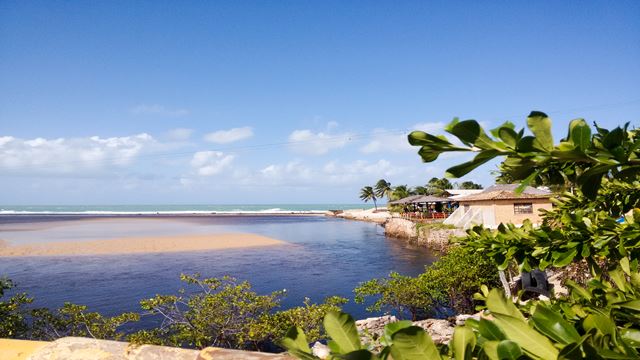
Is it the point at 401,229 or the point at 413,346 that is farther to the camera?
the point at 401,229

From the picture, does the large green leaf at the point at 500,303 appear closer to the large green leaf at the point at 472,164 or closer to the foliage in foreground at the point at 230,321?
the large green leaf at the point at 472,164

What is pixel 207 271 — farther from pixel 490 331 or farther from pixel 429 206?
pixel 429 206

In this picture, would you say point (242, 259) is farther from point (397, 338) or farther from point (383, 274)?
point (397, 338)

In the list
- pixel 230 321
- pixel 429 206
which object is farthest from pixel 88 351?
pixel 429 206

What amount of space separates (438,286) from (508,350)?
456 inches

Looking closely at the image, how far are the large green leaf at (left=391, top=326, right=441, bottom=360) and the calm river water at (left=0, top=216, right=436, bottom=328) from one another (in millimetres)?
14183

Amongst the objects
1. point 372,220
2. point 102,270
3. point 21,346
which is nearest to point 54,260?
point 102,270

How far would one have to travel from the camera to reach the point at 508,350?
0.68 meters

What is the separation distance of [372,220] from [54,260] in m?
57.2

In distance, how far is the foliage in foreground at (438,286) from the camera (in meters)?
11.3

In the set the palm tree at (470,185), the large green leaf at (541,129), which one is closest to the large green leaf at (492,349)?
the large green leaf at (541,129)

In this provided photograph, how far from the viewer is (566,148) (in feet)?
3.29

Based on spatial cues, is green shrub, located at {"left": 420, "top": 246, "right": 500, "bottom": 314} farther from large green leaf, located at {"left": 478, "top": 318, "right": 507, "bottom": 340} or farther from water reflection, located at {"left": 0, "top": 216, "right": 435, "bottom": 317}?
large green leaf, located at {"left": 478, "top": 318, "right": 507, "bottom": 340}

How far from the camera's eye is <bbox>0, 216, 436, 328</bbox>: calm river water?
18281 millimetres
